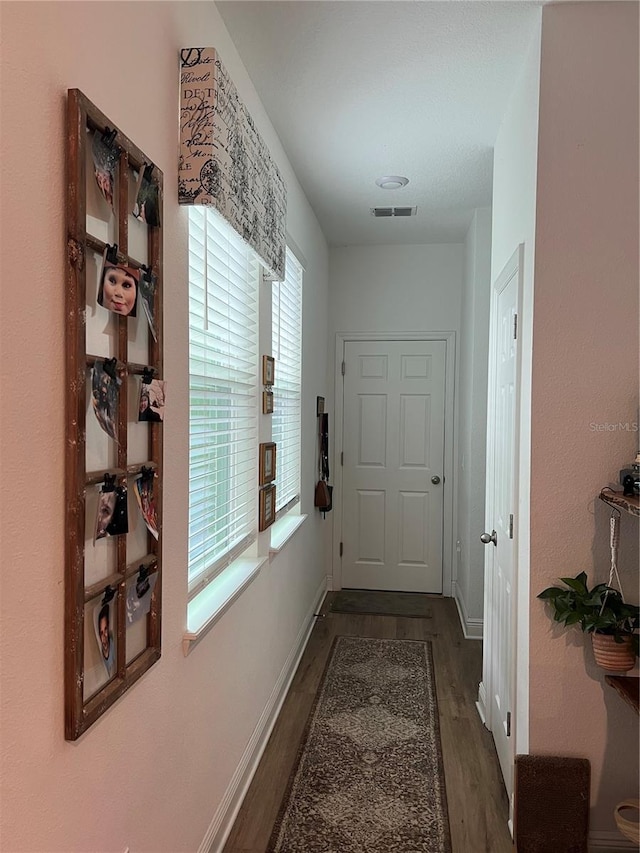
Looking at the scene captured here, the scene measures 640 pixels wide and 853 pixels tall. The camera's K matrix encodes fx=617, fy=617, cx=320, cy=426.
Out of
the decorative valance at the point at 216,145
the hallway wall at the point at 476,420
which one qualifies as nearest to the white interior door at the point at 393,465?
the hallway wall at the point at 476,420

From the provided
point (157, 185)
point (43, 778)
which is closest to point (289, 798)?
point (43, 778)

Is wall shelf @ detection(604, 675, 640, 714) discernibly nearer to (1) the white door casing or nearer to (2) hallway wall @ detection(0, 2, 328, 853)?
(1) the white door casing

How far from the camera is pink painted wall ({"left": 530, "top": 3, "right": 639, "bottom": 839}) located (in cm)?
192

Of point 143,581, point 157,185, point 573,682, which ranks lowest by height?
point 573,682

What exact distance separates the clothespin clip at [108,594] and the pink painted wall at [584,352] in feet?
4.39

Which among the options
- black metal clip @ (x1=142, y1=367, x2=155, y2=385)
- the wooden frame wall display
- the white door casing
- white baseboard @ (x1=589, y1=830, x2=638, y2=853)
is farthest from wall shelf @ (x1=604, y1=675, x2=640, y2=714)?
black metal clip @ (x1=142, y1=367, x2=155, y2=385)

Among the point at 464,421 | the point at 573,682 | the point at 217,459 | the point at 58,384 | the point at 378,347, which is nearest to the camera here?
the point at 58,384

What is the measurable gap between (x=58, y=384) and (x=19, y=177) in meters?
0.33

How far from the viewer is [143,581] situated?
4.62ft

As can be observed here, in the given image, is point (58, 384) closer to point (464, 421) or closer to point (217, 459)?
point (217, 459)

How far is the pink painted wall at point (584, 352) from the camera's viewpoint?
1915 millimetres

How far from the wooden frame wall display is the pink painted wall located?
1.22 meters

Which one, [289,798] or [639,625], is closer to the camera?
[639,625]

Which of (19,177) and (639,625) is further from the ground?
(19,177)
